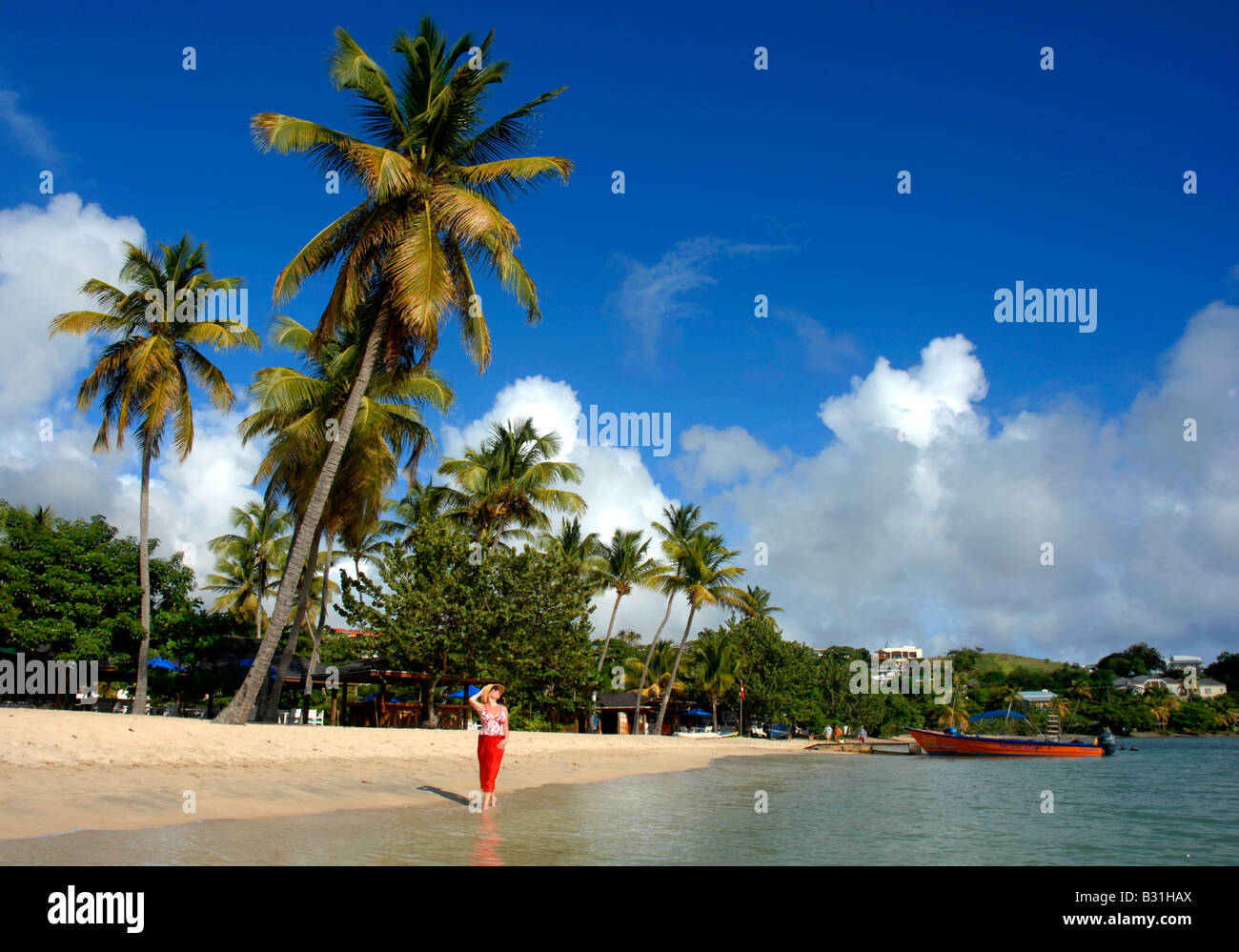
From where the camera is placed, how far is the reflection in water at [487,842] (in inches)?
265

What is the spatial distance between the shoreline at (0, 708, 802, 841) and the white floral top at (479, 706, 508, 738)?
1830 millimetres

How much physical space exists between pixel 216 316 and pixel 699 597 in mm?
26090

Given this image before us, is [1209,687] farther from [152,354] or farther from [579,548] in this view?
[152,354]

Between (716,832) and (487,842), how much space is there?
3463 millimetres

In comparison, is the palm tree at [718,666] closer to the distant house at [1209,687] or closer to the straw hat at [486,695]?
the straw hat at [486,695]

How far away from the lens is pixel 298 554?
1638cm

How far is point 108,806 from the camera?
808 centimetres

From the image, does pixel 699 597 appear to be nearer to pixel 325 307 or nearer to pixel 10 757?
pixel 325 307

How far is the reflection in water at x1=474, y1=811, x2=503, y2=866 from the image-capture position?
6.73 m

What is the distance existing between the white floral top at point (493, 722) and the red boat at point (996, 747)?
38802 mm

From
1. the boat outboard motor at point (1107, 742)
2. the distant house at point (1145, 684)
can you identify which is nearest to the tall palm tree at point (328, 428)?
the boat outboard motor at point (1107, 742)

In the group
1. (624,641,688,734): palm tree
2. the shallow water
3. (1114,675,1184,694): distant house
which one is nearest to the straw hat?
the shallow water

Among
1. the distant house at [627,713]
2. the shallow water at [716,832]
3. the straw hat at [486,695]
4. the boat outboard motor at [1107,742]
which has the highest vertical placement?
the straw hat at [486,695]
